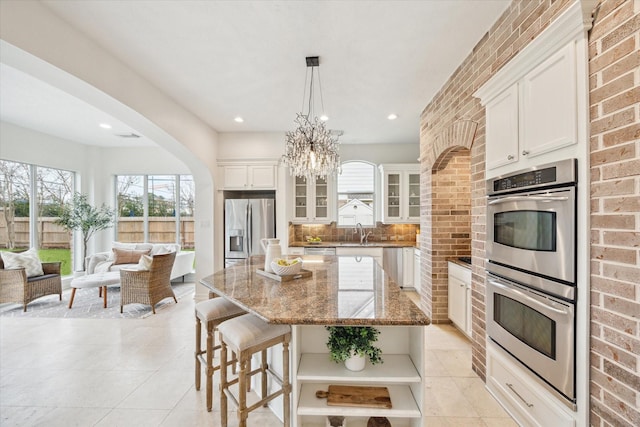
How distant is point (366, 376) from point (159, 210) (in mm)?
6074

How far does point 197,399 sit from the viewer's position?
2172mm

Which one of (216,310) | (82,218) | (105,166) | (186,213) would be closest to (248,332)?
(216,310)

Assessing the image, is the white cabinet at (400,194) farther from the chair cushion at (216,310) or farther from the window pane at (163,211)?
the window pane at (163,211)

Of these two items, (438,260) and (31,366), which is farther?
(438,260)

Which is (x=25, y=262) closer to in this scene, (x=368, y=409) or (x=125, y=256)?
(x=125, y=256)

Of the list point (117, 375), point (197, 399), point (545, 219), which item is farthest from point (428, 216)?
point (117, 375)

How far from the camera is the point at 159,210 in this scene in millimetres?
6227

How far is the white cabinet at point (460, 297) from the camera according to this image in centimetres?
293

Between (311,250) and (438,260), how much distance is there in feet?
7.51

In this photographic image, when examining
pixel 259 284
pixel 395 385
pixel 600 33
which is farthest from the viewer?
pixel 259 284

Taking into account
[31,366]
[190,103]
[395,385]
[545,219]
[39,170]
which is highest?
[190,103]

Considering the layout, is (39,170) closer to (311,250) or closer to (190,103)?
(190,103)

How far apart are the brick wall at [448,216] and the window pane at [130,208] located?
5915mm

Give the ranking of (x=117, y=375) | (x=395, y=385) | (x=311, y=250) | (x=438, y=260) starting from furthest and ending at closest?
(x=311, y=250) < (x=438, y=260) < (x=117, y=375) < (x=395, y=385)
